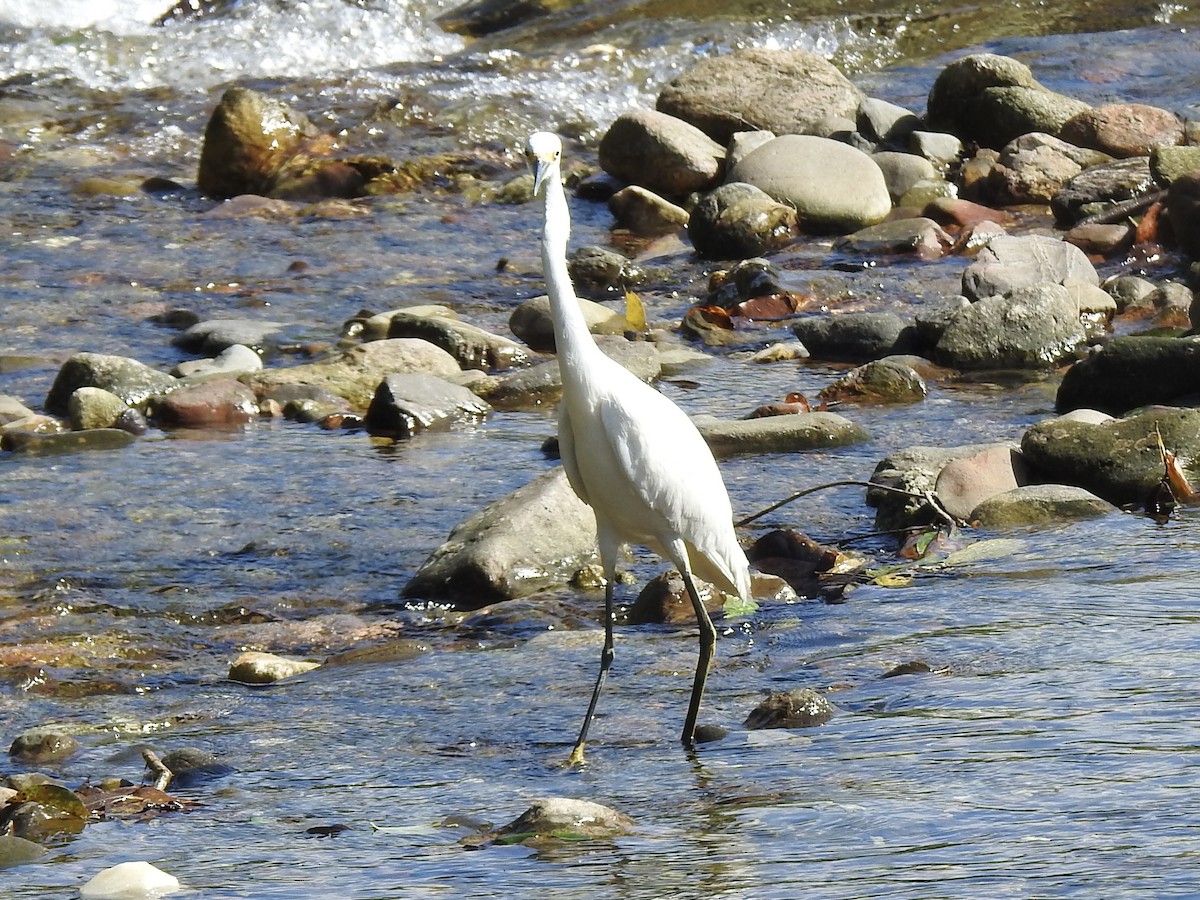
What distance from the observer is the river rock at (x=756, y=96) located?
1356cm

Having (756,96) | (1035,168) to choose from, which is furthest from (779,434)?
(756,96)

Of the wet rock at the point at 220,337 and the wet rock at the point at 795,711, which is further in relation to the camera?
the wet rock at the point at 220,337

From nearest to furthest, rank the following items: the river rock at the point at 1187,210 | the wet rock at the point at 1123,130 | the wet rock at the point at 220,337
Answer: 1. the wet rock at the point at 220,337
2. the river rock at the point at 1187,210
3. the wet rock at the point at 1123,130

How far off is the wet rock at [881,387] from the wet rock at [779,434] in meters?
0.78

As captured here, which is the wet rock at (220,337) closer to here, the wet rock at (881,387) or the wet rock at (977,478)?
the wet rock at (881,387)

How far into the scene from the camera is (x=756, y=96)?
1367 cm

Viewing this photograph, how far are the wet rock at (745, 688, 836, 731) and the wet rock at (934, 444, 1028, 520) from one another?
2.07 meters

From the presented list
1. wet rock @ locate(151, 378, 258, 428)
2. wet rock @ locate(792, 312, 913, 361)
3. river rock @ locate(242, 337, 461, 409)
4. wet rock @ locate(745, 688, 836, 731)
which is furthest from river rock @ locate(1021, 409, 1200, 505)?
wet rock @ locate(151, 378, 258, 428)

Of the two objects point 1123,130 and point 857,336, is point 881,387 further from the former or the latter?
point 1123,130

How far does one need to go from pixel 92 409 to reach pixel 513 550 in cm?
307

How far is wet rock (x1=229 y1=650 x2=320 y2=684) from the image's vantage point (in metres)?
4.89

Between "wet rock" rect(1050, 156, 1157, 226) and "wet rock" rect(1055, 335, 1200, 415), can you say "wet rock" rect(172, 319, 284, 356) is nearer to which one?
"wet rock" rect(1055, 335, 1200, 415)

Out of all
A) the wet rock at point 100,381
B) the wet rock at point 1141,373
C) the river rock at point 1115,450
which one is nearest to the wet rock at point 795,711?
the river rock at point 1115,450

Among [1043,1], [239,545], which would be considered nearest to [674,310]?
[239,545]
